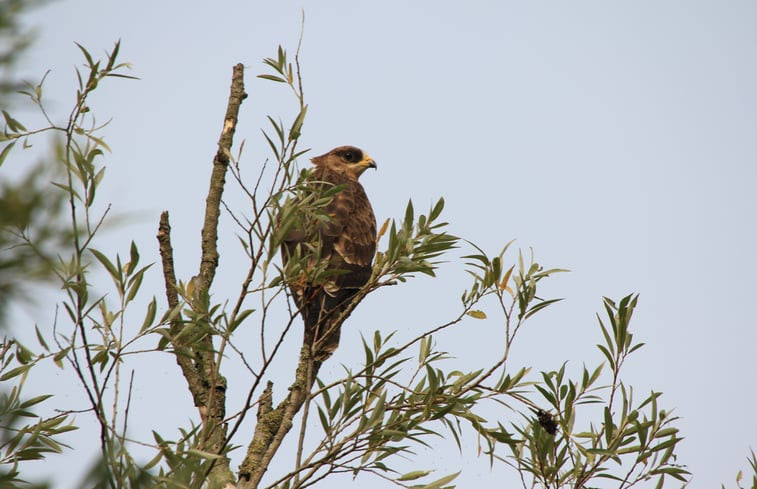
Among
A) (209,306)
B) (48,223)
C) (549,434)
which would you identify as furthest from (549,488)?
(48,223)

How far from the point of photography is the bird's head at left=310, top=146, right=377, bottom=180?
31.1 ft

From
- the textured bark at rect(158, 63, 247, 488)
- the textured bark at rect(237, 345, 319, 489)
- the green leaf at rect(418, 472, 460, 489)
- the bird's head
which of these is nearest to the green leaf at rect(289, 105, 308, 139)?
the textured bark at rect(158, 63, 247, 488)

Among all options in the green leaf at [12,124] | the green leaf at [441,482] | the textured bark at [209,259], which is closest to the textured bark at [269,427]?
the textured bark at [209,259]

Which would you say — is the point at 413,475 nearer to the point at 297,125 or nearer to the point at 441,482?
the point at 441,482

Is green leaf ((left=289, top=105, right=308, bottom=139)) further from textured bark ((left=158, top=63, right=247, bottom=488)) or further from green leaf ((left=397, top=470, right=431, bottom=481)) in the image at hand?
green leaf ((left=397, top=470, right=431, bottom=481))

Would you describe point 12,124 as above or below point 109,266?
above

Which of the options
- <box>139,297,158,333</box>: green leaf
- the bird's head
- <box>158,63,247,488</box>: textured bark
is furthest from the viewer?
the bird's head

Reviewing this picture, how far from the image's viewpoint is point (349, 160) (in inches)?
376

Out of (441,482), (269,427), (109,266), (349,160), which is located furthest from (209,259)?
(349,160)

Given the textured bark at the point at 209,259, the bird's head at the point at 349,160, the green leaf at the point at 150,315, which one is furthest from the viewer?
the bird's head at the point at 349,160

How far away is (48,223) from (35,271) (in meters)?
Result: 0.11

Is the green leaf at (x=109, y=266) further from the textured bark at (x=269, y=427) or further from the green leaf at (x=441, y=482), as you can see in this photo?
the green leaf at (x=441, y=482)

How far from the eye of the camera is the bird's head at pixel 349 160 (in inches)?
373

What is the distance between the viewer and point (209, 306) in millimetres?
3398
